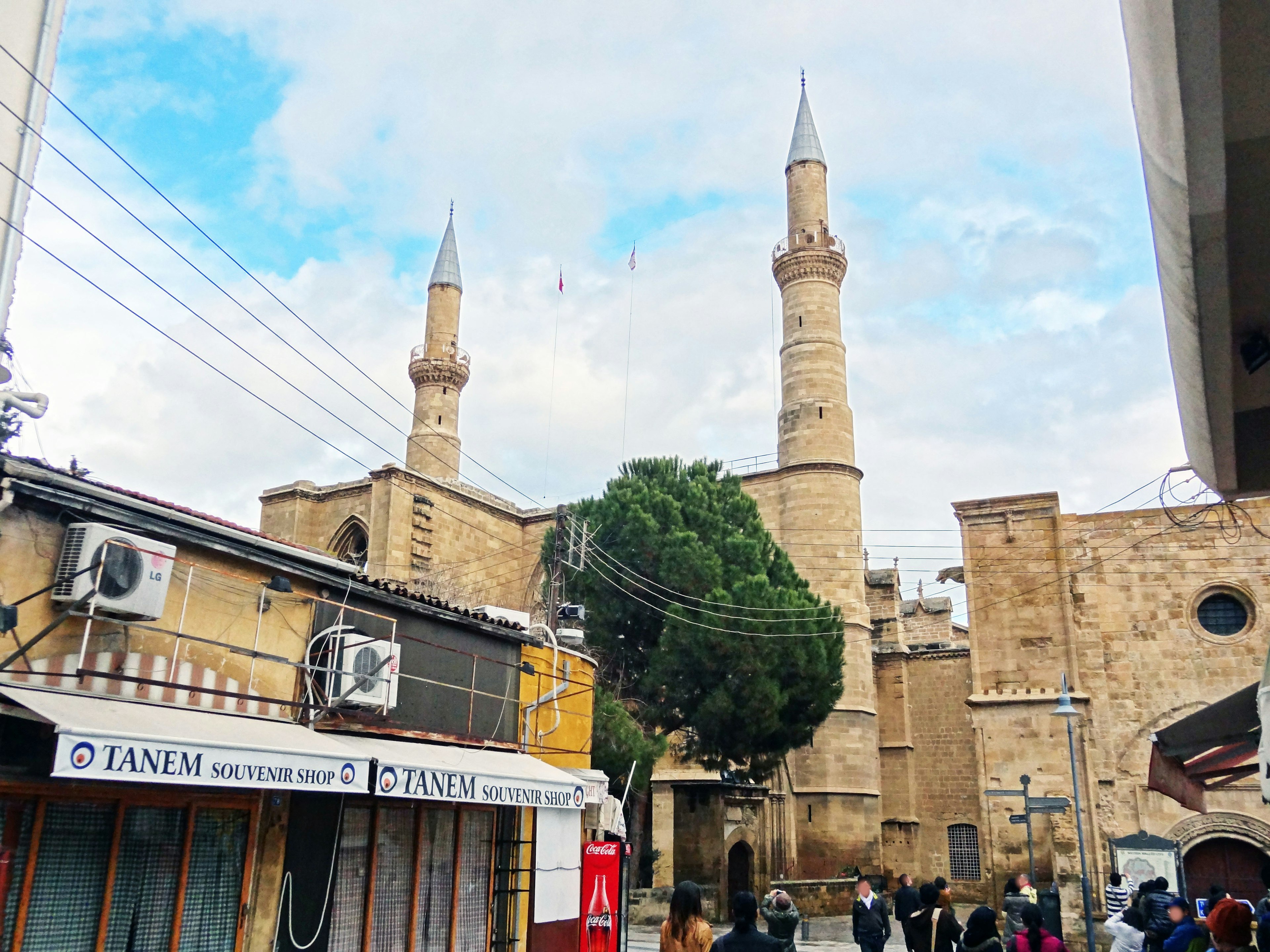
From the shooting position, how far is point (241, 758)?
6844 mm

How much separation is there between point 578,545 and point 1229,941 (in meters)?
18.4

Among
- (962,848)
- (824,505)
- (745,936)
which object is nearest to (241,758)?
(745,936)

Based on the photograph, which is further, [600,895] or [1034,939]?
[600,895]

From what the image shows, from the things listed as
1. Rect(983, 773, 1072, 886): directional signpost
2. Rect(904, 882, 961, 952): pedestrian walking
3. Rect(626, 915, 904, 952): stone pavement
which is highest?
Rect(983, 773, 1072, 886): directional signpost

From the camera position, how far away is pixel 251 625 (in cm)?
838

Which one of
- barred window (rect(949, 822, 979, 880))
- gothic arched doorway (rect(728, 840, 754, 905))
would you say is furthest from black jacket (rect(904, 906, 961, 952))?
barred window (rect(949, 822, 979, 880))

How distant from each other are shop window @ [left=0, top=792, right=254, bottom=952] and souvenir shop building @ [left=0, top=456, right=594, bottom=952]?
1 cm

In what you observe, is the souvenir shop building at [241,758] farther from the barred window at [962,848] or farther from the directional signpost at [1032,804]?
the barred window at [962,848]

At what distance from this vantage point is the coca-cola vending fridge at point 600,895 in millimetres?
11430

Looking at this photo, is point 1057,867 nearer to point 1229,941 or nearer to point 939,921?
point 939,921

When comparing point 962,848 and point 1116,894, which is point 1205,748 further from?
point 962,848

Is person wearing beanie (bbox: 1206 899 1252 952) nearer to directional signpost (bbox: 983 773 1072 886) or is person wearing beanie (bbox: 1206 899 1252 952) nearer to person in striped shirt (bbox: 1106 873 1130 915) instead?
person in striped shirt (bbox: 1106 873 1130 915)

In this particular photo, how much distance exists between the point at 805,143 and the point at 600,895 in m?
27.6

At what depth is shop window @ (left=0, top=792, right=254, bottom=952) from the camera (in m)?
6.37
